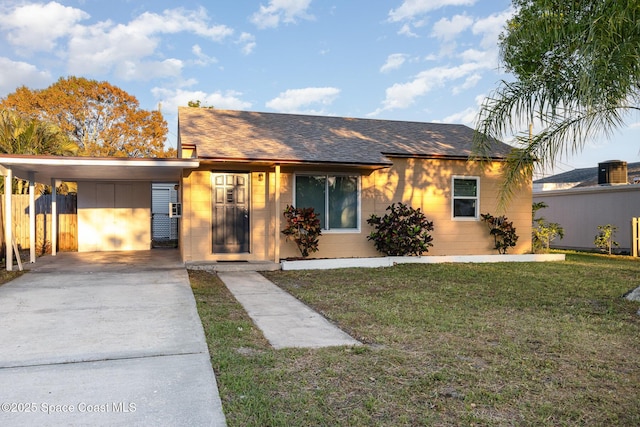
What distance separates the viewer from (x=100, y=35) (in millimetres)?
19812

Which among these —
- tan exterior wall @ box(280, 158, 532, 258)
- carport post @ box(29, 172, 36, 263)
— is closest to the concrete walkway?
tan exterior wall @ box(280, 158, 532, 258)

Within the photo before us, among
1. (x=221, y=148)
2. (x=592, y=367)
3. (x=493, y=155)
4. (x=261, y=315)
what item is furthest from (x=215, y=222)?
(x=592, y=367)

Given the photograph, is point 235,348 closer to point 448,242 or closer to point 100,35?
point 448,242

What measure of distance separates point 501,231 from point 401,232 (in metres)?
3.18

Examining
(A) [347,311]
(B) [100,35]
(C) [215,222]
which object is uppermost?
(B) [100,35]

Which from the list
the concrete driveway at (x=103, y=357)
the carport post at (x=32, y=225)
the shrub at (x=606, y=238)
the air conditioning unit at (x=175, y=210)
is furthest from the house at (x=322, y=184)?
the shrub at (x=606, y=238)

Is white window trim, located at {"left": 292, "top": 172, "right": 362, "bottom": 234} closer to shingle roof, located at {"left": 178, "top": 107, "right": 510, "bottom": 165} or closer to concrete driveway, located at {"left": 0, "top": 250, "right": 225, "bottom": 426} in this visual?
shingle roof, located at {"left": 178, "top": 107, "right": 510, "bottom": 165}

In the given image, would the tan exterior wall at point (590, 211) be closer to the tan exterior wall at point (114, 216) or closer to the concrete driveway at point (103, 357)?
the concrete driveway at point (103, 357)

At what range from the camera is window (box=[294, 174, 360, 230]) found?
463 inches

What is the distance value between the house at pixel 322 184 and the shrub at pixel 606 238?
3.89 metres

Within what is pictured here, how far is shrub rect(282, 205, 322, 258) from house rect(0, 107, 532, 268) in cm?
33

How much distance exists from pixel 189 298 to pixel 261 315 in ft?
4.95

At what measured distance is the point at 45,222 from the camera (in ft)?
47.1

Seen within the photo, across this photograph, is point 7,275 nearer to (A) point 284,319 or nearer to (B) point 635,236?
(A) point 284,319
